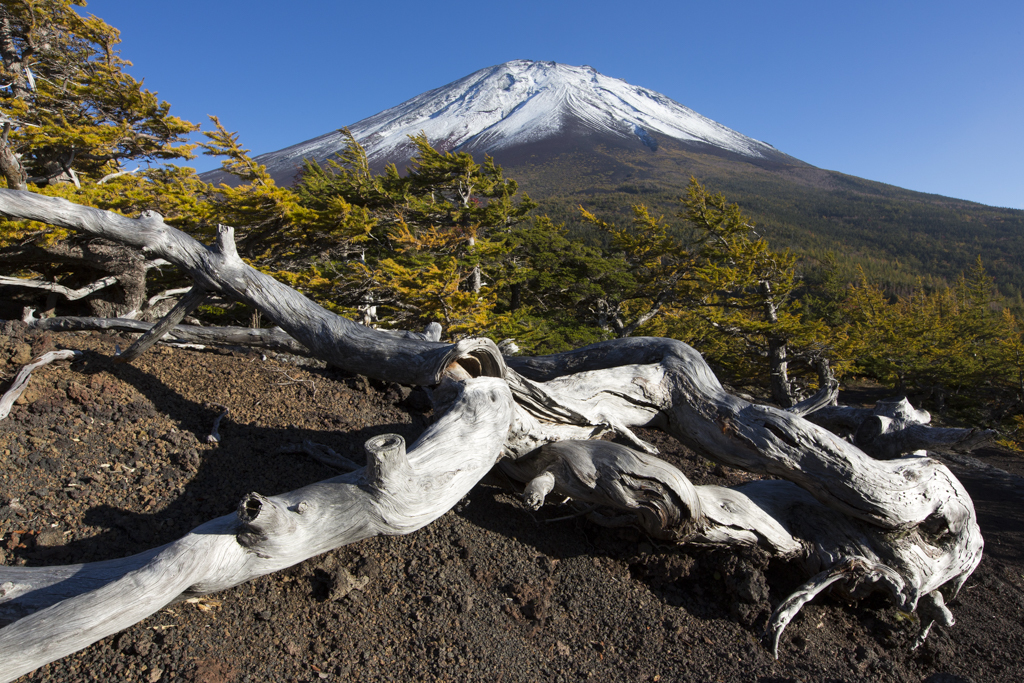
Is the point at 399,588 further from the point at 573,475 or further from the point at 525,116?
the point at 525,116

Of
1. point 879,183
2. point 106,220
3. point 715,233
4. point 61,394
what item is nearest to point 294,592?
point 61,394

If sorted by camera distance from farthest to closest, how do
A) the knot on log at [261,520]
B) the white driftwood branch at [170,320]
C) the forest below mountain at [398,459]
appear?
the white driftwood branch at [170,320] → the forest below mountain at [398,459] → the knot on log at [261,520]

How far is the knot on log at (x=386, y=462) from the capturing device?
1.78 m

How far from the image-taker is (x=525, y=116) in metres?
75.7

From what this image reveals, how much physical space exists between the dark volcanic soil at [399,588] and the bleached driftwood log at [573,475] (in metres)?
0.20

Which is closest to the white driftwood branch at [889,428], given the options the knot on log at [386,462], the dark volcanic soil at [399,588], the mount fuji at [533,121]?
the dark volcanic soil at [399,588]

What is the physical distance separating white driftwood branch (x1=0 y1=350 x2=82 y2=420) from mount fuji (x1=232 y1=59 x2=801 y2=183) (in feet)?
175

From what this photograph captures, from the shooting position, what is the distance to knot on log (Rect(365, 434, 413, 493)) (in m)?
1.78

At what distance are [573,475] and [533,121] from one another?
7938 cm

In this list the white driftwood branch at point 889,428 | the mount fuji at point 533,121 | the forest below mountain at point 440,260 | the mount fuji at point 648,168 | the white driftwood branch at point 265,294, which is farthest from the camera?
the mount fuji at point 533,121

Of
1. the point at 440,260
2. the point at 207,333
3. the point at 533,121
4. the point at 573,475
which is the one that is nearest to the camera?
the point at 573,475

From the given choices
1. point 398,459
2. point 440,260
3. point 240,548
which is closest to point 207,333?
point 240,548

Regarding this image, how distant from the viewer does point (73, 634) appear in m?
1.39

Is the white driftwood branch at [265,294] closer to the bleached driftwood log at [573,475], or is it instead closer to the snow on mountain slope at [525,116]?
the bleached driftwood log at [573,475]
